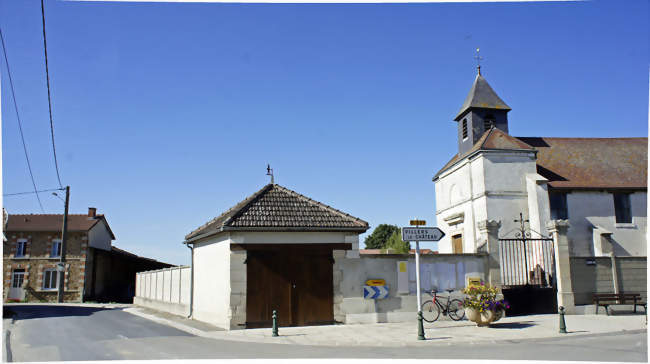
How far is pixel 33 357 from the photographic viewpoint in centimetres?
1002

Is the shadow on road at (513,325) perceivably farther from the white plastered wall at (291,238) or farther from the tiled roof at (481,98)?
the tiled roof at (481,98)

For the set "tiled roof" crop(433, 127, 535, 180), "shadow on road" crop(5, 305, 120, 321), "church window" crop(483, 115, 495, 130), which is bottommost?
"shadow on road" crop(5, 305, 120, 321)

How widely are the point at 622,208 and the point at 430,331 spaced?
19184 mm

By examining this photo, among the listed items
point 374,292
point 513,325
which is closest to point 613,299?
point 513,325

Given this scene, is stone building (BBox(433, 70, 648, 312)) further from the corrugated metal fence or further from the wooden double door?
the corrugated metal fence

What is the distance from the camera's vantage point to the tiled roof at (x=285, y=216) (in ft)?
48.8

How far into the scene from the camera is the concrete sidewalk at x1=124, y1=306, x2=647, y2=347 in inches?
460

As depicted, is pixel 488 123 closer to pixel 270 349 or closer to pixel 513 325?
pixel 513 325

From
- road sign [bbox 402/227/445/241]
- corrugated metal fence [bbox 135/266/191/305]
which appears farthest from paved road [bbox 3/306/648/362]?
corrugated metal fence [bbox 135/266/191/305]

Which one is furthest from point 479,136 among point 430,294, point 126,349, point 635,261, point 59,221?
point 59,221

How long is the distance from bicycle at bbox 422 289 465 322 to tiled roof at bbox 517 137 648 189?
13541 mm

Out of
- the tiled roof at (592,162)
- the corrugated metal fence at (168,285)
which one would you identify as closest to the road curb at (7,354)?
the corrugated metal fence at (168,285)

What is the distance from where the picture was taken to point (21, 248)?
36.0 meters

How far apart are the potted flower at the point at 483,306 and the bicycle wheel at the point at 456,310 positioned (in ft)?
5.24
